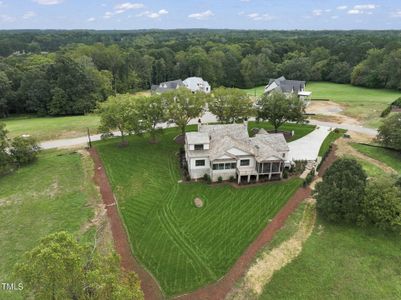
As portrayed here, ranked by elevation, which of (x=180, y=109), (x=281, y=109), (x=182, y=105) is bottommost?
(x=281, y=109)

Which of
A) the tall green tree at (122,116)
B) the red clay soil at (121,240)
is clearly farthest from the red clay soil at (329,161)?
the tall green tree at (122,116)

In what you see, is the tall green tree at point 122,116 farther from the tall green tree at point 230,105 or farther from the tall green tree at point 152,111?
the tall green tree at point 230,105

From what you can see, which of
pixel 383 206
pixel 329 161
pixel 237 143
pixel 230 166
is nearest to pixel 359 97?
pixel 329 161

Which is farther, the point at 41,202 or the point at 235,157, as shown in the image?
the point at 235,157

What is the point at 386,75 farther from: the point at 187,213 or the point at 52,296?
the point at 52,296

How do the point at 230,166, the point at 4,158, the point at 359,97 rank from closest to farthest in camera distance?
the point at 230,166, the point at 4,158, the point at 359,97

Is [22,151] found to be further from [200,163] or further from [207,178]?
[207,178]

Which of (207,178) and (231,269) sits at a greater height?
(207,178)

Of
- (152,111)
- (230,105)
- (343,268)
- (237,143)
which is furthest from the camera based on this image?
(230,105)
